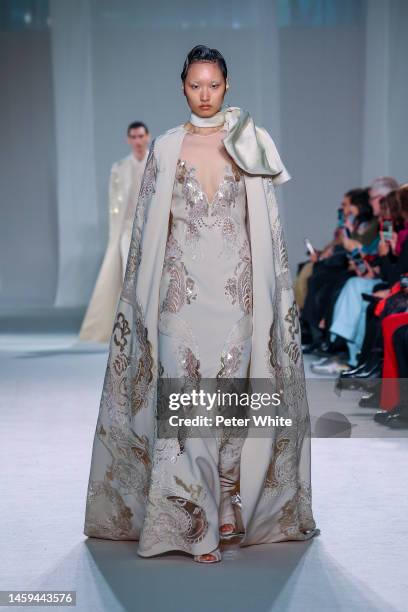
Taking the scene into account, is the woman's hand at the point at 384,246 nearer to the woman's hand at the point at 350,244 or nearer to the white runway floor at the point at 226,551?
the woman's hand at the point at 350,244

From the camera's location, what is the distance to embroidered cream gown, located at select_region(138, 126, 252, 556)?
288 centimetres

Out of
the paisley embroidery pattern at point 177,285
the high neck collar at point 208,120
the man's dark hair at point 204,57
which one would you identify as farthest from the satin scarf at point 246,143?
the paisley embroidery pattern at point 177,285

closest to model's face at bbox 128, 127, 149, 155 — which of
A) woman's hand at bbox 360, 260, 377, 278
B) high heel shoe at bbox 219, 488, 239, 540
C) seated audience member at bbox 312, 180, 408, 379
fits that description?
seated audience member at bbox 312, 180, 408, 379

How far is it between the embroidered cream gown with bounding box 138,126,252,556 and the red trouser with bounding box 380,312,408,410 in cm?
202

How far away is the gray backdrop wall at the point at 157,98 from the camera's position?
1045 centimetres

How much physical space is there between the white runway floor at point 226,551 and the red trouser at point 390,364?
0.59 ft

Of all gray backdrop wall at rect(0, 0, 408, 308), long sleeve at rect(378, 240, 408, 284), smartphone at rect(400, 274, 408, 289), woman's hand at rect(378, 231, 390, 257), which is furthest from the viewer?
gray backdrop wall at rect(0, 0, 408, 308)

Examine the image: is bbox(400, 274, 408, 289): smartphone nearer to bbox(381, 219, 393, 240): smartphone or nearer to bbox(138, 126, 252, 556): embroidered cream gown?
bbox(381, 219, 393, 240): smartphone

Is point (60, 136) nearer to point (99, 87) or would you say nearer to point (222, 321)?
point (99, 87)

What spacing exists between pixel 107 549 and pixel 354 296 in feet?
10.8

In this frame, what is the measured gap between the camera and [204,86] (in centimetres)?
296

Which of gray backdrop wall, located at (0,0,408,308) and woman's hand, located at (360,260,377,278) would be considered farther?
gray backdrop wall, located at (0,0,408,308)

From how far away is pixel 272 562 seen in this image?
9.55 feet

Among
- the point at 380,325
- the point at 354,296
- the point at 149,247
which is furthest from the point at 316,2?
the point at 149,247
